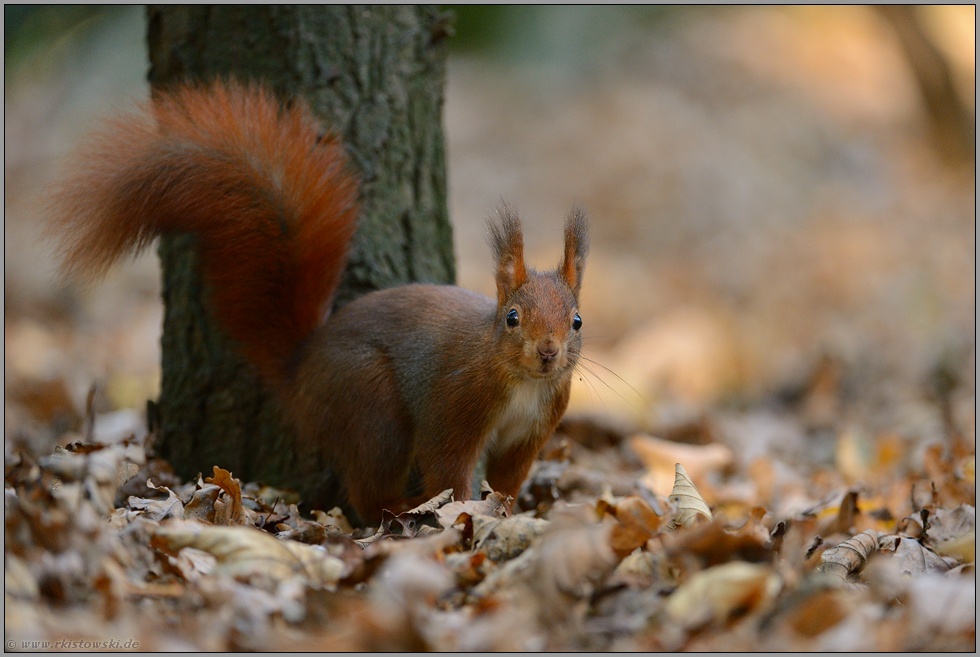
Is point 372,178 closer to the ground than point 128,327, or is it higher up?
higher up

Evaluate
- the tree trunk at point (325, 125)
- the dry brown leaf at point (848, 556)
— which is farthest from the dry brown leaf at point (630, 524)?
the tree trunk at point (325, 125)

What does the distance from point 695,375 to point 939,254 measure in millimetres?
2741

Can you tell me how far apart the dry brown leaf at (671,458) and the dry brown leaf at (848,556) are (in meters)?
1.10

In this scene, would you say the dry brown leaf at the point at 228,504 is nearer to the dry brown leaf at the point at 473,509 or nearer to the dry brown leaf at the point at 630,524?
the dry brown leaf at the point at 473,509

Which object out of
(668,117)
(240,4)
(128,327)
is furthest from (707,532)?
(668,117)

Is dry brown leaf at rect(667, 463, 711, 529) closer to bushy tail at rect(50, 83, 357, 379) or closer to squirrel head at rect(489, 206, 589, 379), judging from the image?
squirrel head at rect(489, 206, 589, 379)

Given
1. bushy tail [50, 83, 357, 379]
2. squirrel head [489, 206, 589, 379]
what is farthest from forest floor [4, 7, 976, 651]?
squirrel head [489, 206, 589, 379]

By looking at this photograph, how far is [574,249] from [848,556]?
1.09m

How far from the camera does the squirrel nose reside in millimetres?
2375

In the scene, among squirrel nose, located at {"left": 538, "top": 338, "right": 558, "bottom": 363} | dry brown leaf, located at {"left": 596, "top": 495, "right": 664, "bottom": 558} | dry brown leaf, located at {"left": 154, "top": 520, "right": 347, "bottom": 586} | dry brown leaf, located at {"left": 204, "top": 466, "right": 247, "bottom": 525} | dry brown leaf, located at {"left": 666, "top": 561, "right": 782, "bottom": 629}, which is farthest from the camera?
squirrel nose, located at {"left": 538, "top": 338, "right": 558, "bottom": 363}

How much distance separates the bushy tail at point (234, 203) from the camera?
2.38 meters

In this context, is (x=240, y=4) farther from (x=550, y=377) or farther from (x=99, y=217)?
(x=550, y=377)

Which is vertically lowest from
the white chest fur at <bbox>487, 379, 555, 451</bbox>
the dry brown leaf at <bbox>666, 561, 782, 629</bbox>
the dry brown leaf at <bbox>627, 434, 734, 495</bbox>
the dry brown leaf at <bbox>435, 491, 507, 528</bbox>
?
the dry brown leaf at <bbox>627, 434, 734, 495</bbox>

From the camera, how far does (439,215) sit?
10.5ft
